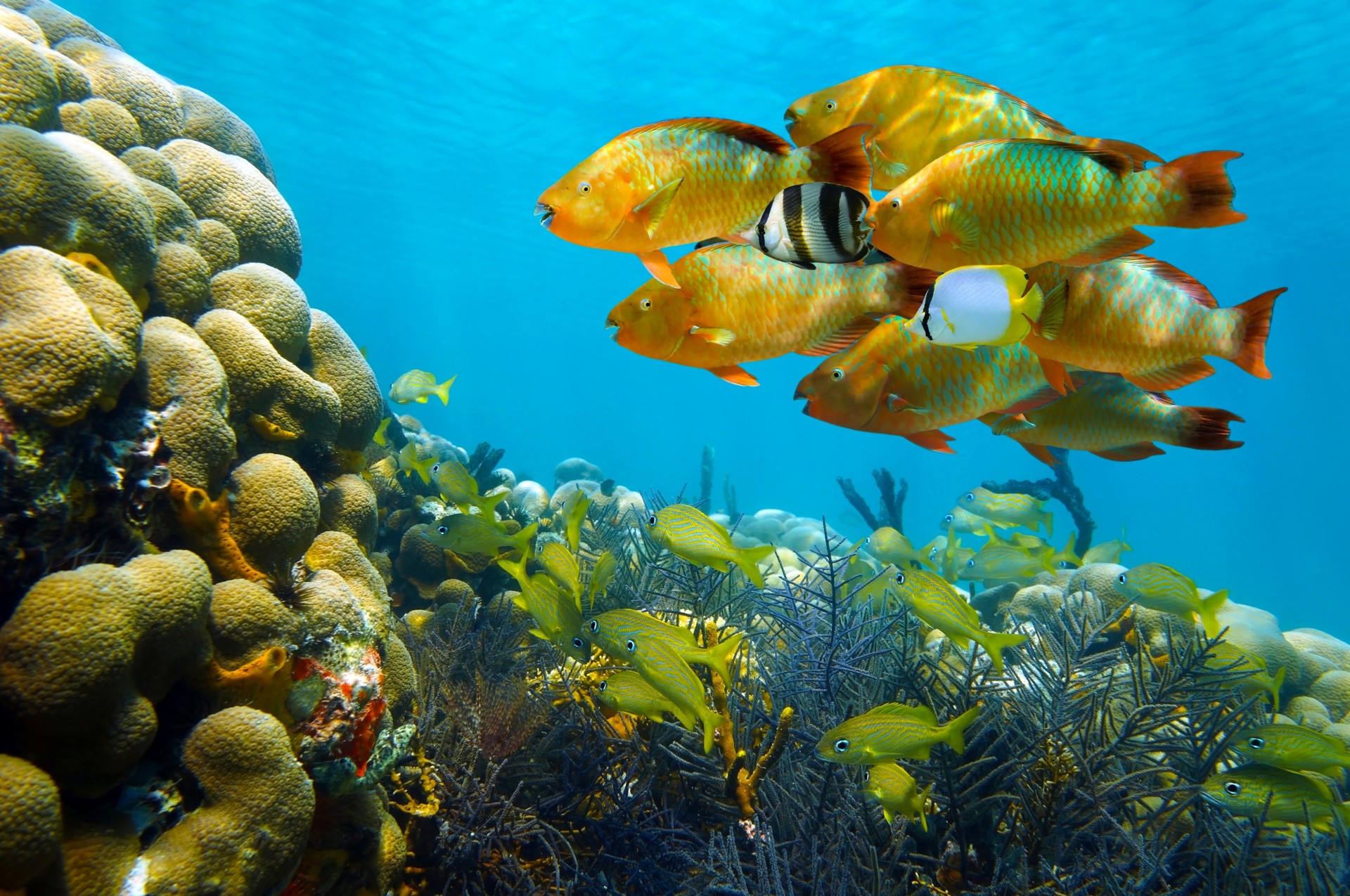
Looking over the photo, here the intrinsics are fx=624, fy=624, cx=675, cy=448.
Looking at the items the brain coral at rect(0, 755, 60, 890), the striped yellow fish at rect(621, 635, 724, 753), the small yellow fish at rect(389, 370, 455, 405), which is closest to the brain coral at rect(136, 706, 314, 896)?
the brain coral at rect(0, 755, 60, 890)

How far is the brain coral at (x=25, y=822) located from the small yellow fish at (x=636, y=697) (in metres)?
1.84

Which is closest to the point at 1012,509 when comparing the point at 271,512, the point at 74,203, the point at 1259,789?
the point at 1259,789

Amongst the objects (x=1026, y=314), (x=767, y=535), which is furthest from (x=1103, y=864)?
(x=767, y=535)

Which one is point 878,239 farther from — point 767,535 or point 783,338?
point 767,535

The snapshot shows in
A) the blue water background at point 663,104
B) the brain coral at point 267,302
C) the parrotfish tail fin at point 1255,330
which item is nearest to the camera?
the parrotfish tail fin at point 1255,330

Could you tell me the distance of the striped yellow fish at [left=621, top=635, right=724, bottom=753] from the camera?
8.95 ft

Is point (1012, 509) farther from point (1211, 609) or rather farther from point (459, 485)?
point (459, 485)

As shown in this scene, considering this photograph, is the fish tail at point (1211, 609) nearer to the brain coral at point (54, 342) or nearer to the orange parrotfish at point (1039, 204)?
the orange parrotfish at point (1039, 204)

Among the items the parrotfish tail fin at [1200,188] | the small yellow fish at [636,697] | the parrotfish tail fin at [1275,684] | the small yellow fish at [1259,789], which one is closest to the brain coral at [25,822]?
the small yellow fish at [636,697]

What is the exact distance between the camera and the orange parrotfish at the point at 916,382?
1.78m

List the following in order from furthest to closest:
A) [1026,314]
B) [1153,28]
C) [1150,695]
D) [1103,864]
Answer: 1. [1153,28]
2. [1150,695]
3. [1103,864]
4. [1026,314]

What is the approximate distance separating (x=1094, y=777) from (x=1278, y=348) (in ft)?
226

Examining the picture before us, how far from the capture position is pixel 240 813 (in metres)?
2.16

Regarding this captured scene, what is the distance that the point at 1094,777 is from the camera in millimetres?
2969
